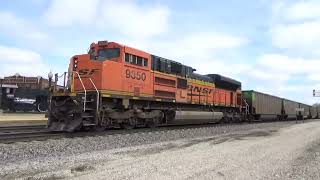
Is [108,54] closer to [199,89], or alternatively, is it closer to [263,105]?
[199,89]

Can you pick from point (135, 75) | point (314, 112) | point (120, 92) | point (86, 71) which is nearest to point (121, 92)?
point (120, 92)

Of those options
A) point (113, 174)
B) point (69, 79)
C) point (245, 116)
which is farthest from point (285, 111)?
point (113, 174)

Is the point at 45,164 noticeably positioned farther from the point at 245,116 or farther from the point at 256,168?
the point at 245,116

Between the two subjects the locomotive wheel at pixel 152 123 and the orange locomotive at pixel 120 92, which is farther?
the locomotive wheel at pixel 152 123

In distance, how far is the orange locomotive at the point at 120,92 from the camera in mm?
18062

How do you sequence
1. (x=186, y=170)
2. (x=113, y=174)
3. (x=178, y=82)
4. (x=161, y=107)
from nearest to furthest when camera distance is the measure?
(x=113, y=174) → (x=186, y=170) → (x=161, y=107) → (x=178, y=82)

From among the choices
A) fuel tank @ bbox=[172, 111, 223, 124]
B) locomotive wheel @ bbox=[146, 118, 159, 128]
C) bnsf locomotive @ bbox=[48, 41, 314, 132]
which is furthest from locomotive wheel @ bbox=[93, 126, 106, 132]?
fuel tank @ bbox=[172, 111, 223, 124]

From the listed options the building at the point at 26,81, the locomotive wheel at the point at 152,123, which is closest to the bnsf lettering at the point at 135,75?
the locomotive wheel at the point at 152,123

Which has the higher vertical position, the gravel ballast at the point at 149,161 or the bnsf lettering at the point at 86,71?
the bnsf lettering at the point at 86,71

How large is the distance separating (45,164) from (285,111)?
4707 centimetres

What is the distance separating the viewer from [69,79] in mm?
19031

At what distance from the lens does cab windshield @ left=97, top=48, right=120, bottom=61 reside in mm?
19516

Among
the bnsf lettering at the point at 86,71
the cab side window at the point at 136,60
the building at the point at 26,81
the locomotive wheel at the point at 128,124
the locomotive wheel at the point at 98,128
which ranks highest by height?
the building at the point at 26,81

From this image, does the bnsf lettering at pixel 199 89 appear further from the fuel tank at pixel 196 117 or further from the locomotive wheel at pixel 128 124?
the locomotive wheel at pixel 128 124
